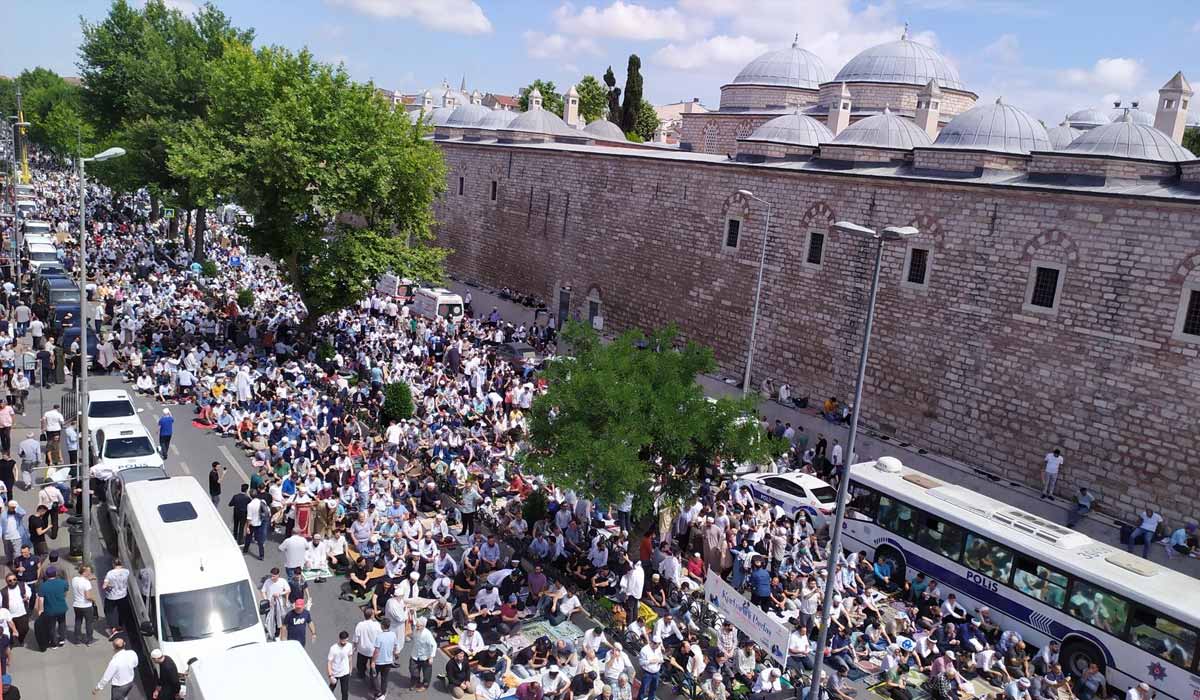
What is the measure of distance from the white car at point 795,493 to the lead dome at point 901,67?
24130mm

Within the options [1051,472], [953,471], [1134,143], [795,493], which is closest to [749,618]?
[795,493]

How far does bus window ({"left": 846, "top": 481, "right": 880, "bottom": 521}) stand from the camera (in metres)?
15.5

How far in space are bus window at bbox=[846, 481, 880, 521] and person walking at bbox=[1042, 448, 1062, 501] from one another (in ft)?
17.1

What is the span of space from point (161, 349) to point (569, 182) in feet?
50.4

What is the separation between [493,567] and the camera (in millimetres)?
13047

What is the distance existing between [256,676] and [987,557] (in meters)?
10.7

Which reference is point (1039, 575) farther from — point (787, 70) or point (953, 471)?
point (787, 70)

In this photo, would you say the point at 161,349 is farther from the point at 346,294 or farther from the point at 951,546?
the point at 951,546

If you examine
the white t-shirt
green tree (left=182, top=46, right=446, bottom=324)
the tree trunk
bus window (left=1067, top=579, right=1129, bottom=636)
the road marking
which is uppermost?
green tree (left=182, top=46, right=446, bottom=324)

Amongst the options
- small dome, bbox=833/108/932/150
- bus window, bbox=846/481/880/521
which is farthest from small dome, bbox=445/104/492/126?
bus window, bbox=846/481/880/521

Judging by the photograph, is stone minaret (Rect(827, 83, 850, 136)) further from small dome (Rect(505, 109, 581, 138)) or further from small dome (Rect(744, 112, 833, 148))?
small dome (Rect(505, 109, 581, 138))

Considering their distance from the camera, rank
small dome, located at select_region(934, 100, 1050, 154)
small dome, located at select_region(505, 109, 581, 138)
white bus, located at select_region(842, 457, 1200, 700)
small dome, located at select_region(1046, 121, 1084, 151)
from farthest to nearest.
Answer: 1. small dome, located at select_region(505, 109, 581, 138)
2. small dome, located at select_region(1046, 121, 1084, 151)
3. small dome, located at select_region(934, 100, 1050, 154)
4. white bus, located at select_region(842, 457, 1200, 700)

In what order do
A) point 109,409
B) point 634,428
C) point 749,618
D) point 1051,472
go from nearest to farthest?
point 749,618
point 634,428
point 109,409
point 1051,472

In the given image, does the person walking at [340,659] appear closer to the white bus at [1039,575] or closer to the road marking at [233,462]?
the road marking at [233,462]
